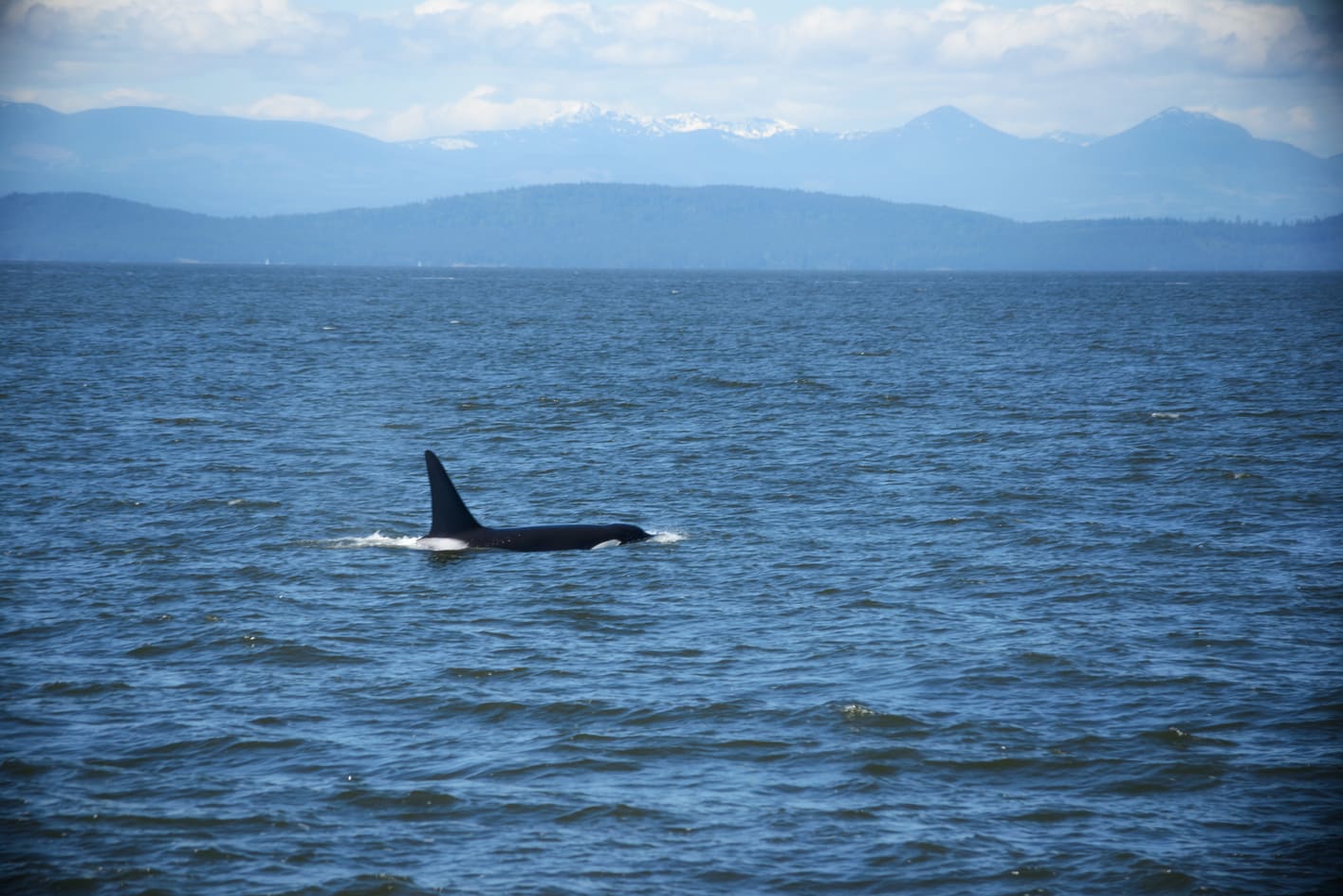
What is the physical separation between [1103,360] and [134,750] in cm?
6551

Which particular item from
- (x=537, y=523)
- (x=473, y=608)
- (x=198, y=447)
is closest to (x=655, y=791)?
(x=473, y=608)

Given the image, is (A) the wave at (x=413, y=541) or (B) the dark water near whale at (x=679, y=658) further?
(A) the wave at (x=413, y=541)

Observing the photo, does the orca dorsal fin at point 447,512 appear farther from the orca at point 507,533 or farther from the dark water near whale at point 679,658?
the dark water near whale at point 679,658

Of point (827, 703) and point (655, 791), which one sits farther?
point (827, 703)

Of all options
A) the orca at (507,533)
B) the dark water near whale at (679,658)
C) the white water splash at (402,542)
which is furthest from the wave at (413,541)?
the dark water near whale at (679,658)

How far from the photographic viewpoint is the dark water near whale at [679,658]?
42.7 feet

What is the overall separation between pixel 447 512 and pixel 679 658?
8.55 m

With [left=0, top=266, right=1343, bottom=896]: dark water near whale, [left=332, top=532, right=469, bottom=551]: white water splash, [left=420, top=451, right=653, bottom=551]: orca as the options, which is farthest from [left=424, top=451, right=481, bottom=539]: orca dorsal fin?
[left=0, top=266, right=1343, bottom=896]: dark water near whale

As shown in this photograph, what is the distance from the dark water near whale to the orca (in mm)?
741

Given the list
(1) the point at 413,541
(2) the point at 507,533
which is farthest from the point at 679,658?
(1) the point at 413,541

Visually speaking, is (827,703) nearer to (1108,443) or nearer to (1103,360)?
(1108,443)

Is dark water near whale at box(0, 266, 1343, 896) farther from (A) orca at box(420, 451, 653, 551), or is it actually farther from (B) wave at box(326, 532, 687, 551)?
(A) orca at box(420, 451, 653, 551)

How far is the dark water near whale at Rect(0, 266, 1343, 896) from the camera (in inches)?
512

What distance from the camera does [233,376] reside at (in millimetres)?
61500
